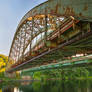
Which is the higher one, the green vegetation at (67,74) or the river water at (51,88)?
the green vegetation at (67,74)

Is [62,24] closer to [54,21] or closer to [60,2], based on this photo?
[54,21]

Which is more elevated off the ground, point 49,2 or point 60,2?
point 49,2

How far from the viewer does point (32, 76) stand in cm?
7788

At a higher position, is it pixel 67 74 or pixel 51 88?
pixel 67 74

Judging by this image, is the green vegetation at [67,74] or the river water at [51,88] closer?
the river water at [51,88]

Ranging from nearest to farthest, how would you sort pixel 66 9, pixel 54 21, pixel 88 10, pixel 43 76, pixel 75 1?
pixel 88 10, pixel 75 1, pixel 66 9, pixel 54 21, pixel 43 76

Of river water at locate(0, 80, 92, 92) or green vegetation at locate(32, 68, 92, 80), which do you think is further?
green vegetation at locate(32, 68, 92, 80)

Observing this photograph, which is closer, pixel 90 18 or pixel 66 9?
pixel 90 18

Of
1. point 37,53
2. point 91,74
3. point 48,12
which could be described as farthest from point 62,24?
point 91,74

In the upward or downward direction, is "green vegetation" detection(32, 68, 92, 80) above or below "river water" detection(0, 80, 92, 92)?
above

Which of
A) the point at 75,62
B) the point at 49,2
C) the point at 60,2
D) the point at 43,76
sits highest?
the point at 49,2

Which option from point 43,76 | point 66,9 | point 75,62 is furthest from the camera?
point 43,76

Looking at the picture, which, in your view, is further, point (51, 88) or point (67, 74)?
point (67, 74)

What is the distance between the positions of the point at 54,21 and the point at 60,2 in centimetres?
398
